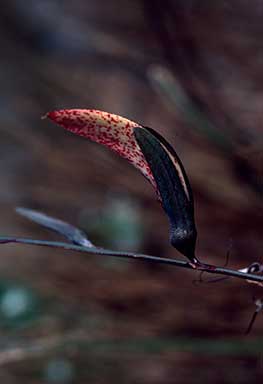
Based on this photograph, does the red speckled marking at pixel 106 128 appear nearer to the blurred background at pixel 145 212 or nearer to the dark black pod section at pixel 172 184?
the dark black pod section at pixel 172 184

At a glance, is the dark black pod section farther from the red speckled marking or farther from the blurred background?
the blurred background

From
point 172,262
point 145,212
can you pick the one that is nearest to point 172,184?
point 172,262

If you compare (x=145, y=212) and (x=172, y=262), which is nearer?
(x=172, y=262)

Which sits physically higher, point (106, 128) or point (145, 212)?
point (145, 212)

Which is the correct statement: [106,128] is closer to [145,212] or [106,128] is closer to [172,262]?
[172,262]

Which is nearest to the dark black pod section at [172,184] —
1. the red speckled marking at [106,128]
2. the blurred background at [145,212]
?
the red speckled marking at [106,128]

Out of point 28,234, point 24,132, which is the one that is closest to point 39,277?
point 28,234
